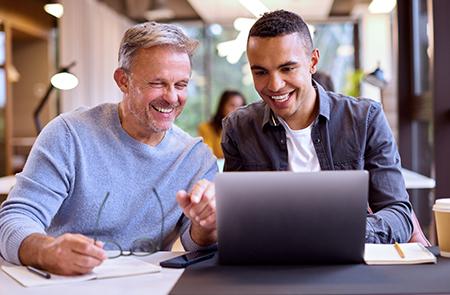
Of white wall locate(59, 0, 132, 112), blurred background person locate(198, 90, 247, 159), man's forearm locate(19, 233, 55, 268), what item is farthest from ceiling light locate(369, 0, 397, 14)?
man's forearm locate(19, 233, 55, 268)

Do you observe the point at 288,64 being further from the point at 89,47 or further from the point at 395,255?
the point at 89,47

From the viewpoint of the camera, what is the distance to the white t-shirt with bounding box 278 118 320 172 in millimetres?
2229

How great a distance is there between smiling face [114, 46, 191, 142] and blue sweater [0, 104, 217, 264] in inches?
4.0

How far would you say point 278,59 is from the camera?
2.07 meters

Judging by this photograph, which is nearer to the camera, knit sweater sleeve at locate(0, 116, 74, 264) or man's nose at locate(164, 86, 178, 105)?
knit sweater sleeve at locate(0, 116, 74, 264)

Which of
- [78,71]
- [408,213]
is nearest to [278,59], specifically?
[408,213]

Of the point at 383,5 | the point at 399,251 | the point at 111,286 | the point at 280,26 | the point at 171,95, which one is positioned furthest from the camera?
the point at 383,5

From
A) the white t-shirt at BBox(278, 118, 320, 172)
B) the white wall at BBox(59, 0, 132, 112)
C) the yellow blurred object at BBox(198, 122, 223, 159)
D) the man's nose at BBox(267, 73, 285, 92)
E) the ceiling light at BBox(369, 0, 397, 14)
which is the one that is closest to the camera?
the man's nose at BBox(267, 73, 285, 92)

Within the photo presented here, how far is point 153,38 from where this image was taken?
6.57ft

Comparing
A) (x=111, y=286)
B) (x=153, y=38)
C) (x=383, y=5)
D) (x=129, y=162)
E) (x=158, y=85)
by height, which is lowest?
(x=111, y=286)

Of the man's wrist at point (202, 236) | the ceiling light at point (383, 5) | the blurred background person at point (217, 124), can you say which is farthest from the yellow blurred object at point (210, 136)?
the man's wrist at point (202, 236)

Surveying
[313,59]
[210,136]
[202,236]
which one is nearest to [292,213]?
[202,236]

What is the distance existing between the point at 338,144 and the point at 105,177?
754mm

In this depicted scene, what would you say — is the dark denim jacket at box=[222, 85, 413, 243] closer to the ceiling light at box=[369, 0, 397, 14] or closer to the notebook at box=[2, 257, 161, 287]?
the notebook at box=[2, 257, 161, 287]
